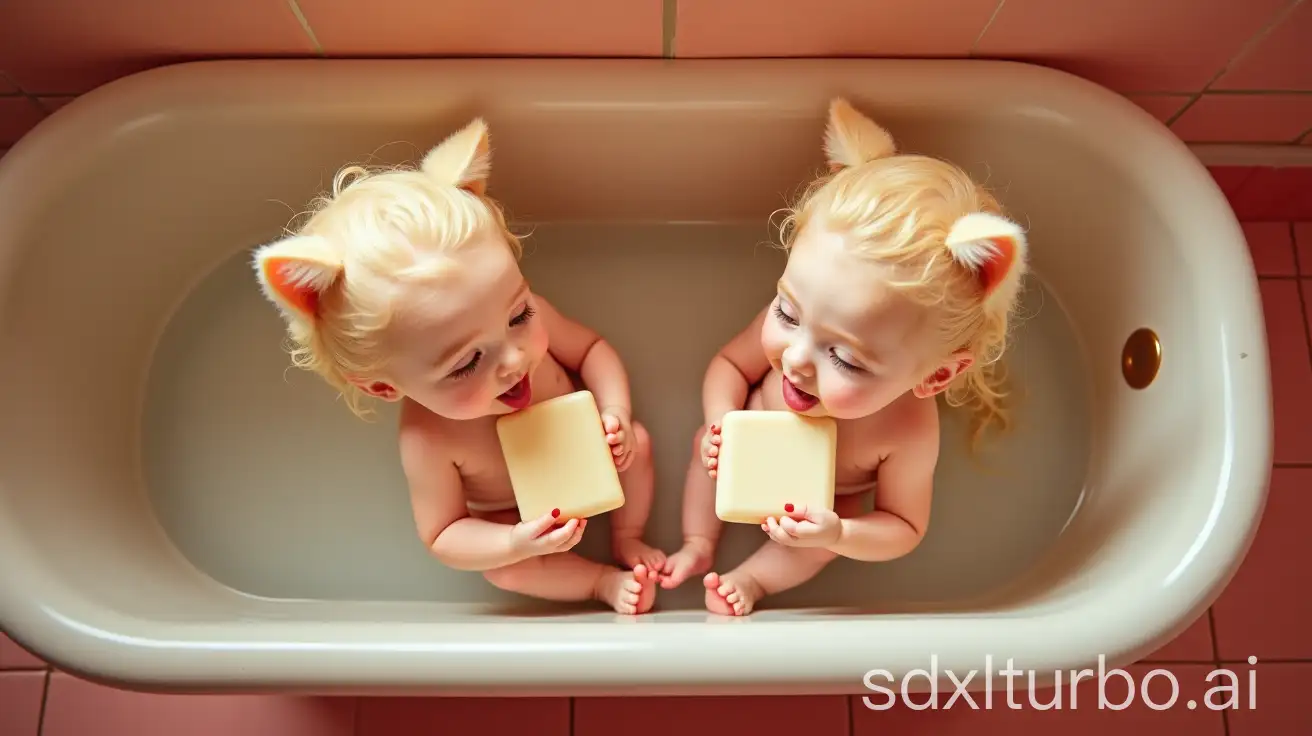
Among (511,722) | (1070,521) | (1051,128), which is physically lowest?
(511,722)

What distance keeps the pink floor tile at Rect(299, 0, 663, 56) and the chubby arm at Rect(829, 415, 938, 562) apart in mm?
575

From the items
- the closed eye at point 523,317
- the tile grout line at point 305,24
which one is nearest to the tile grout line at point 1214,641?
the closed eye at point 523,317

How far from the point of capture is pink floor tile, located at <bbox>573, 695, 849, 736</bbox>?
1294 mm

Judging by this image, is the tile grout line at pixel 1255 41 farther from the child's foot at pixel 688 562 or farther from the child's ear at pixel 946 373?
the child's foot at pixel 688 562

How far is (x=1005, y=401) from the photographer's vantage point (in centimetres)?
128

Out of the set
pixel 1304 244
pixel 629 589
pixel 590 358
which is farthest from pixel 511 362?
pixel 1304 244

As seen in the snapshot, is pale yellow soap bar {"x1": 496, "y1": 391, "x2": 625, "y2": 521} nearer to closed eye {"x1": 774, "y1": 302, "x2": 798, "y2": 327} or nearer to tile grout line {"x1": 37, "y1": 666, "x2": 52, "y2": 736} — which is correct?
closed eye {"x1": 774, "y1": 302, "x2": 798, "y2": 327}

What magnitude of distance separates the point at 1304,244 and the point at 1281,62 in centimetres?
47

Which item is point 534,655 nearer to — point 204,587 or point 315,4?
point 204,587


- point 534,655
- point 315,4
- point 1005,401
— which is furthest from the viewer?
point 1005,401

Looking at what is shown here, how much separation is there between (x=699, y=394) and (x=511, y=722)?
1.80 ft

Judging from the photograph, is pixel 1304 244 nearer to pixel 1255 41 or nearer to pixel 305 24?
pixel 1255 41

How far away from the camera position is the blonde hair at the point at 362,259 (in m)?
0.82

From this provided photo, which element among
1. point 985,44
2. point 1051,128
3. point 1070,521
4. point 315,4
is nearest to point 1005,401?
point 1070,521
